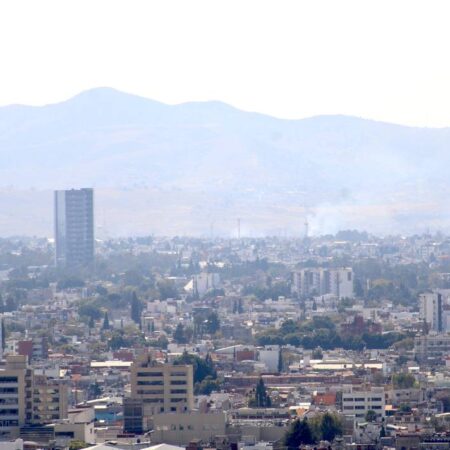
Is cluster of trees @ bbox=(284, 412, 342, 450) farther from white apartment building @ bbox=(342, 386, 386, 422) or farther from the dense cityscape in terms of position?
white apartment building @ bbox=(342, 386, 386, 422)

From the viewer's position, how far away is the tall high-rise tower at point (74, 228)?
170 m

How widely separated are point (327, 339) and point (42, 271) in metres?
69.6

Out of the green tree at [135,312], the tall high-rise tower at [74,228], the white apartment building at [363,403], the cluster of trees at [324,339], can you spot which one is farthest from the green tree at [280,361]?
the tall high-rise tower at [74,228]

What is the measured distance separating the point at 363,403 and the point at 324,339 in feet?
103

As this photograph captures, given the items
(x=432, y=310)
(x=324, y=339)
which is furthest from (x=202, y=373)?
(x=432, y=310)

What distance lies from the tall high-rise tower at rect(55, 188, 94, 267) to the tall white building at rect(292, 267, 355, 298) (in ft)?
93.5

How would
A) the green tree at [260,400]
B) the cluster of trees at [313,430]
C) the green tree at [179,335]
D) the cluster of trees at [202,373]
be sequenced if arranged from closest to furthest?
the cluster of trees at [313,430] < the green tree at [260,400] < the cluster of trees at [202,373] < the green tree at [179,335]

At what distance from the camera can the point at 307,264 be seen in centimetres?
16100

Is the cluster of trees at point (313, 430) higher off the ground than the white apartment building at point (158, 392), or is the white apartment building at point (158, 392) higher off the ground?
the white apartment building at point (158, 392)

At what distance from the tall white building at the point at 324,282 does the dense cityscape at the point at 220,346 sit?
13 centimetres

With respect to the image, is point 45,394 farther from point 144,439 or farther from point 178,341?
point 178,341

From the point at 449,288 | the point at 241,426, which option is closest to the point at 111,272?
the point at 449,288

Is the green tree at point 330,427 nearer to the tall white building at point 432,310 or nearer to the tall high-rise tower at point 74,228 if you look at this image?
the tall white building at point 432,310

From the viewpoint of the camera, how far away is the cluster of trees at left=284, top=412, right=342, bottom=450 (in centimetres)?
4922
